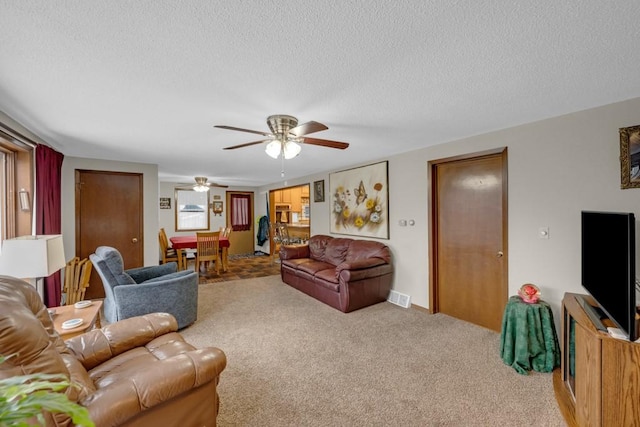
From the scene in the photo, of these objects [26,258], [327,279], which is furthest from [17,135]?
[327,279]

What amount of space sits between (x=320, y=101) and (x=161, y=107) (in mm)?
1307

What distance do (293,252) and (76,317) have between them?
3.50 m

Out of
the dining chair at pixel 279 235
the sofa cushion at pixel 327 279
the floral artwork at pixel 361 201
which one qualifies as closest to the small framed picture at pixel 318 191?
the floral artwork at pixel 361 201

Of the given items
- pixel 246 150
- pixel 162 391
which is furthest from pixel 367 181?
pixel 162 391

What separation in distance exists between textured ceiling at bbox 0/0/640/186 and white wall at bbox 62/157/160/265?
169 cm

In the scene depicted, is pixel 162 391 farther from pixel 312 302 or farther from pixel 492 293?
pixel 492 293

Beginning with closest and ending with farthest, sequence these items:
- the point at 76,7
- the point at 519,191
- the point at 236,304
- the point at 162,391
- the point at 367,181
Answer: the point at 76,7, the point at 162,391, the point at 519,191, the point at 236,304, the point at 367,181

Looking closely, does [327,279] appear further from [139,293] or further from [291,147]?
[139,293]

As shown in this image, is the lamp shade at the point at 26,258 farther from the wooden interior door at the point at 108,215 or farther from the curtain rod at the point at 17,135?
the wooden interior door at the point at 108,215

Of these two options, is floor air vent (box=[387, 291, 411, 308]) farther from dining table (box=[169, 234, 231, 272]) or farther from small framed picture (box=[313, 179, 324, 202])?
dining table (box=[169, 234, 231, 272])

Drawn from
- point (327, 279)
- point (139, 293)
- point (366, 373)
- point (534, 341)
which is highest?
point (139, 293)

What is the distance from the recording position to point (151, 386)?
4.16ft

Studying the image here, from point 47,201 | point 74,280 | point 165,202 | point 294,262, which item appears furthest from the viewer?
point 165,202

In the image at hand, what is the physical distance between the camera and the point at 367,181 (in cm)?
464
